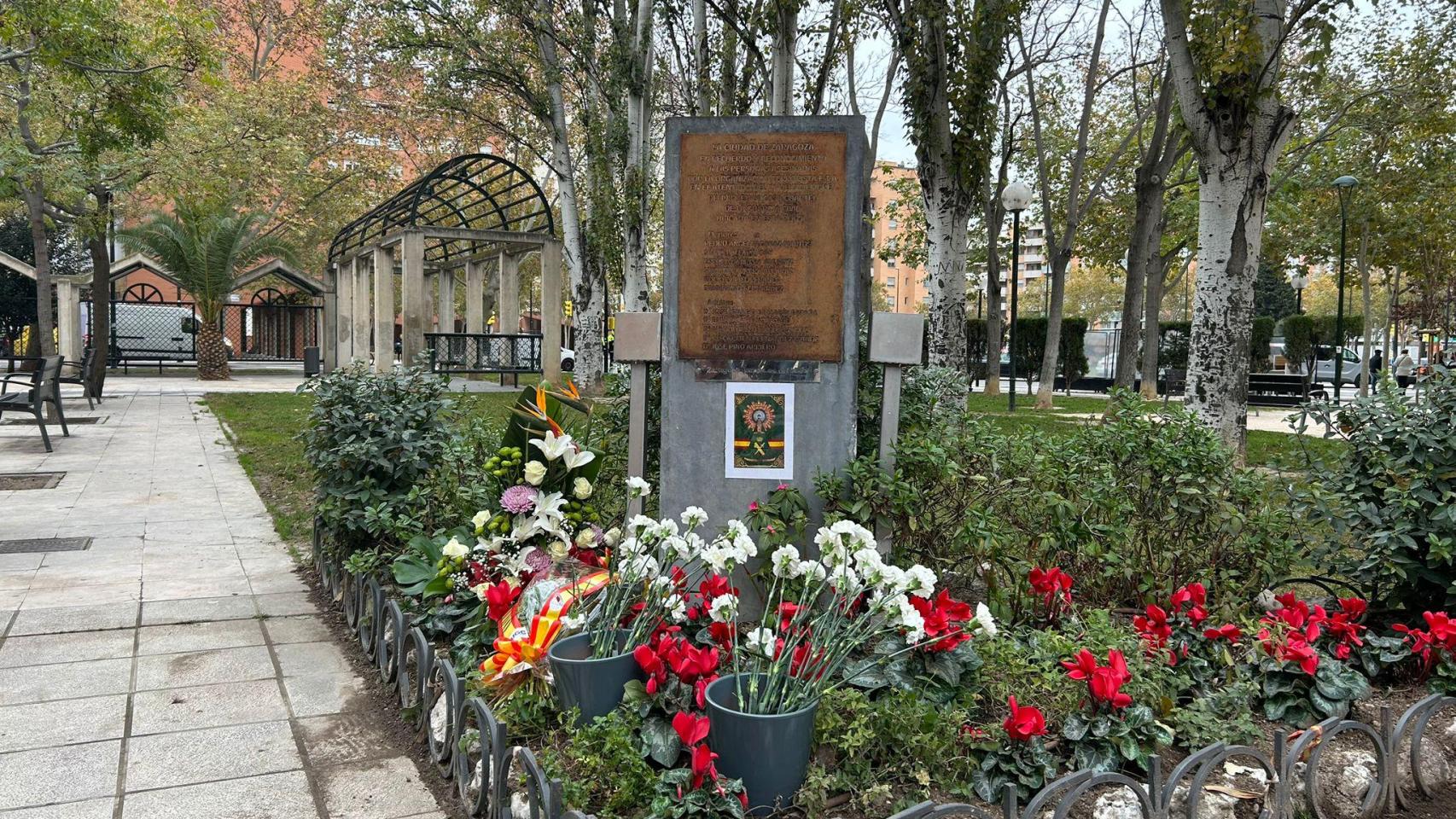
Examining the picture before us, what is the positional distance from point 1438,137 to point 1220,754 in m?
28.7

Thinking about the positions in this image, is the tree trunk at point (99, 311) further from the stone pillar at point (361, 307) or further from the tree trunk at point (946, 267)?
the tree trunk at point (946, 267)

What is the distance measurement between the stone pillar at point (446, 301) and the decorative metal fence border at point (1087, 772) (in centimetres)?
2182

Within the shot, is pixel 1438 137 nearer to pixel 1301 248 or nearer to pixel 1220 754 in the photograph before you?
pixel 1301 248

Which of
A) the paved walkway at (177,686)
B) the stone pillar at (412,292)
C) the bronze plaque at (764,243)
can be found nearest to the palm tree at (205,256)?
the stone pillar at (412,292)

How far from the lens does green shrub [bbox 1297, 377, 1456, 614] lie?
142 inches

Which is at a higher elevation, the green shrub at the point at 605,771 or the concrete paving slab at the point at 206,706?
the green shrub at the point at 605,771

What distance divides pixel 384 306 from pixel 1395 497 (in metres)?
18.6

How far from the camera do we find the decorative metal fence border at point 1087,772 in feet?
7.86

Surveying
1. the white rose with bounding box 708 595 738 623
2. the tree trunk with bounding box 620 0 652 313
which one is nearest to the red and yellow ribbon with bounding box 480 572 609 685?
the white rose with bounding box 708 595 738 623

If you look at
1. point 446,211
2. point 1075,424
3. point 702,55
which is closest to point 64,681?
point 1075,424

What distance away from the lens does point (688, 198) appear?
4.29 metres

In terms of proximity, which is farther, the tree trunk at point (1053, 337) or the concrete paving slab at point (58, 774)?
the tree trunk at point (1053, 337)

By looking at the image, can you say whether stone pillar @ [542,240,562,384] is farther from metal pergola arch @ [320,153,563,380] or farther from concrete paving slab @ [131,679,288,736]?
concrete paving slab @ [131,679,288,736]

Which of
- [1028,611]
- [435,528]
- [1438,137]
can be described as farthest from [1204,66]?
[1438,137]
